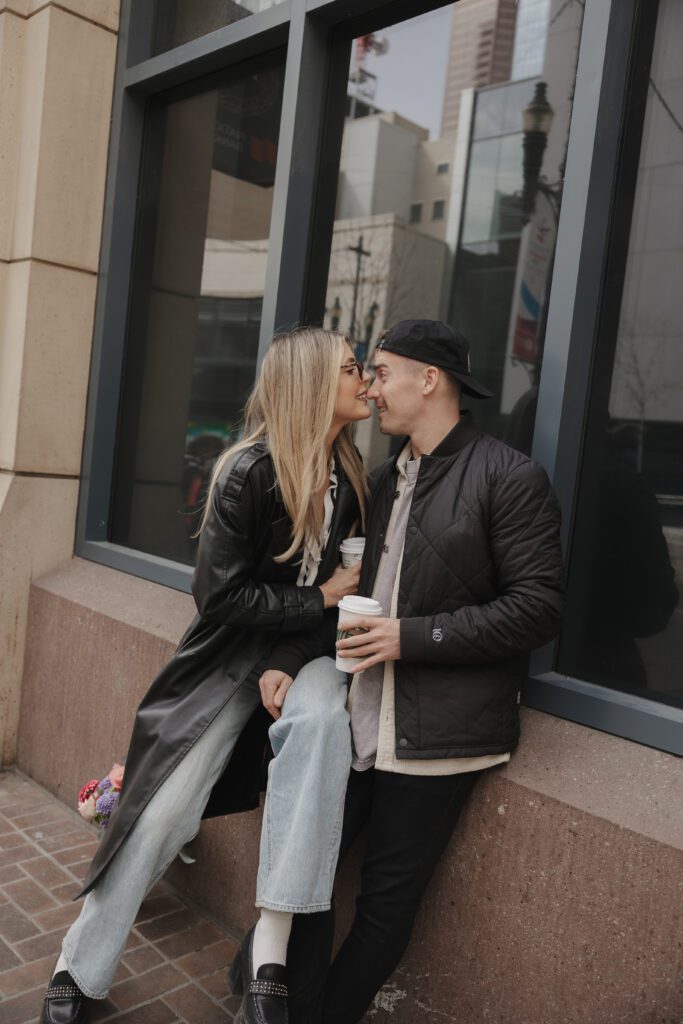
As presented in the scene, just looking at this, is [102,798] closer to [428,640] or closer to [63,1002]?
[63,1002]

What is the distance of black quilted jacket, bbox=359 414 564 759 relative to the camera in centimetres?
224

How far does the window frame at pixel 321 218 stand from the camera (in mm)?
2662

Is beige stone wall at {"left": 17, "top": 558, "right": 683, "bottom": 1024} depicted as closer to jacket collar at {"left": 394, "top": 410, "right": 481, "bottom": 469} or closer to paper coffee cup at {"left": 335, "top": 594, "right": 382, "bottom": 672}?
paper coffee cup at {"left": 335, "top": 594, "right": 382, "bottom": 672}

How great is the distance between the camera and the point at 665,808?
224cm

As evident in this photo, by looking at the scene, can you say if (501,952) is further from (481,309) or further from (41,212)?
(481,309)

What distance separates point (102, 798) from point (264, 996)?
1433 mm

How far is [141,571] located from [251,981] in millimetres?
2331

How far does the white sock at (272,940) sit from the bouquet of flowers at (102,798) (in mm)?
1282

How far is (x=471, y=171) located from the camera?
23.5 ft

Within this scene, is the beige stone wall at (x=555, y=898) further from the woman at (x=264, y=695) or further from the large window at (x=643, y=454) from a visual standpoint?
the woman at (x=264, y=695)

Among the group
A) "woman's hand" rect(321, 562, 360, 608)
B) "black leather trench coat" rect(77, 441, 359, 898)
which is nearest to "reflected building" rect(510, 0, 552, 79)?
"black leather trench coat" rect(77, 441, 359, 898)

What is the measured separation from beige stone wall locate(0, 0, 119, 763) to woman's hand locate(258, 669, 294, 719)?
8.30ft

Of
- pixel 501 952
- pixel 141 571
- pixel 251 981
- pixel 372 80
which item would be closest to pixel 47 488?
pixel 141 571

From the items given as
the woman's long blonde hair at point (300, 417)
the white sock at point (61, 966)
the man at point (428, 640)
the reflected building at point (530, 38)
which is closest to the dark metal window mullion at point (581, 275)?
the man at point (428, 640)
